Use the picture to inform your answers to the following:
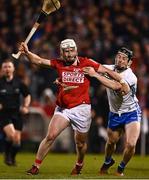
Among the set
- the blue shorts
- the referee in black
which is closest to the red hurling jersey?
the blue shorts

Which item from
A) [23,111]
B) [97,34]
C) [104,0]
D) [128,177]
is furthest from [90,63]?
[104,0]

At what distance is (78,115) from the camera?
1439 cm

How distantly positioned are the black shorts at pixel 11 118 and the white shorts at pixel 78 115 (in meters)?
3.53

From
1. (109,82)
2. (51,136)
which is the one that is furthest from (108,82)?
(51,136)

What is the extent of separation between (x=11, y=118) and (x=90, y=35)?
8734 millimetres

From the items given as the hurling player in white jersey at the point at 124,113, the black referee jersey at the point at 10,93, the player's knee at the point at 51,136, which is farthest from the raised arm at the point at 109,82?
the black referee jersey at the point at 10,93

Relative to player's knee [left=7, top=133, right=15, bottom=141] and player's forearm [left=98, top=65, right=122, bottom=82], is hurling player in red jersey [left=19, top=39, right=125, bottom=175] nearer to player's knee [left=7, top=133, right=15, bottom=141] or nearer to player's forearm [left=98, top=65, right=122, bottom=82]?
Answer: player's forearm [left=98, top=65, right=122, bottom=82]

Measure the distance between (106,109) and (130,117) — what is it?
8.60 m

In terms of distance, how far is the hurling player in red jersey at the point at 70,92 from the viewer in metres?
14.2

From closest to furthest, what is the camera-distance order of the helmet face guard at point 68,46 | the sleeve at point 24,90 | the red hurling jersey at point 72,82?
the helmet face guard at point 68,46 < the red hurling jersey at point 72,82 < the sleeve at point 24,90

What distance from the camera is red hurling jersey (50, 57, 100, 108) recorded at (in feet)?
46.9

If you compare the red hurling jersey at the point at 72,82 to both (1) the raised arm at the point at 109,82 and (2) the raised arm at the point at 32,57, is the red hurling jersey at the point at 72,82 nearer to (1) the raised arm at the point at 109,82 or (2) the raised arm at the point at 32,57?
(2) the raised arm at the point at 32,57

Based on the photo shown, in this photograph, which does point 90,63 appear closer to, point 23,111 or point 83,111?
point 83,111

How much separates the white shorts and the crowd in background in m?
8.71
